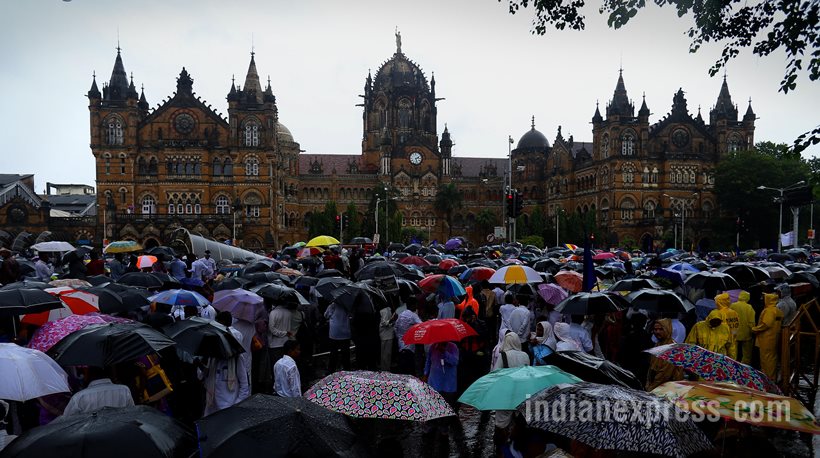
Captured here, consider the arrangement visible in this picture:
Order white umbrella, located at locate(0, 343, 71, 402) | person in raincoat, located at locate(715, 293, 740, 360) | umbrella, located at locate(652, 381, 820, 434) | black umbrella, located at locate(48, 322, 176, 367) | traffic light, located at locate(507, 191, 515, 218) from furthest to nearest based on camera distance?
traffic light, located at locate(507, 191, 515, 218), person in raincoat, located at locate(715, 293, 740, 360), black umbrella, located at locate(48, 322, 176, 367), white umbrella, located at locate(0, 343, 71, 402), umbrella, located at locate(652, 381, 820, 434)

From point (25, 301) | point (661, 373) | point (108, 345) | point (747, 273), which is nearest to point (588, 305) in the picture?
point (661, 373)

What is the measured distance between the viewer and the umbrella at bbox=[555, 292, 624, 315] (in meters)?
10.8

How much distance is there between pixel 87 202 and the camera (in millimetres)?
82062

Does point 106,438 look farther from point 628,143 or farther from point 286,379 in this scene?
point 628,143

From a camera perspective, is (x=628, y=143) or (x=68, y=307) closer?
(x=68, y=307)

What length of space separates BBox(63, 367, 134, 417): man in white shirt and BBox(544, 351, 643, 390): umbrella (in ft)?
14.2

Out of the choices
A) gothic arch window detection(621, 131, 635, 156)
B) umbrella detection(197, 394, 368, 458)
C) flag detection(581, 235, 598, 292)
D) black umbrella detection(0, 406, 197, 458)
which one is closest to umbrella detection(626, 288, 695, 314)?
flag detection(581, 235, 598, 292)

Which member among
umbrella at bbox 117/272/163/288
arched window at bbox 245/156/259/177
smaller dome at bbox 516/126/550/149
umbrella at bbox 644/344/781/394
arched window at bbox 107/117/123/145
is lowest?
umbrella at bbox 644/344/781/394

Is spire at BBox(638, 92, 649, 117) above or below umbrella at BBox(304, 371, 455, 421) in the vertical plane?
above

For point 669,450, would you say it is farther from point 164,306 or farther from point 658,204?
point 658,204

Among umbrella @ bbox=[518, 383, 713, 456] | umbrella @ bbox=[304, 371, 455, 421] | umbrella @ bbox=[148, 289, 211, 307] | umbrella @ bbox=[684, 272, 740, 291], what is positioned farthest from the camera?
umbrella @ bbox=[684, 272, 740, 291]

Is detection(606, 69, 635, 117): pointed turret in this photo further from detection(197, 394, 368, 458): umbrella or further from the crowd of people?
detection(197, 394, 368, 458): umbrella

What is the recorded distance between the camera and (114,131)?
63.0 meters

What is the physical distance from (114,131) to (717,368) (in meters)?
62.9
